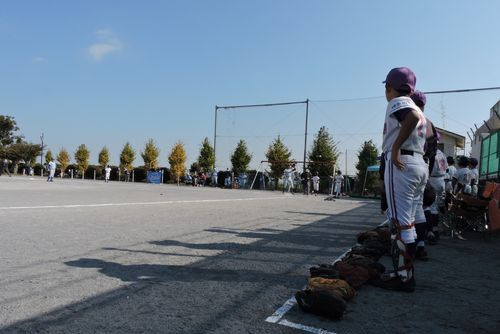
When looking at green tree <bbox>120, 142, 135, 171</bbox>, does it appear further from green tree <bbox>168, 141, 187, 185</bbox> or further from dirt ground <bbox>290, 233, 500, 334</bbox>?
dirt ground <bbox>290, 233, 500, 334</bbox>

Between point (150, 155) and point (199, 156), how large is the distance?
957 cm

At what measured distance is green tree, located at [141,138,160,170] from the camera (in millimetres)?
60531

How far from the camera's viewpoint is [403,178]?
13.1 ft

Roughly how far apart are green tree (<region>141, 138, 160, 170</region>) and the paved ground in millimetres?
54315

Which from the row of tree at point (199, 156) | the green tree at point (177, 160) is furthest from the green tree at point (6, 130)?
the green tree at point (177, 160)

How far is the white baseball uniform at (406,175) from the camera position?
3992 mm

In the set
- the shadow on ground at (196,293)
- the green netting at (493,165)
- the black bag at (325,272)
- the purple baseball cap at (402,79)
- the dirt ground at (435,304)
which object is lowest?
the dirt ground at (435,304)

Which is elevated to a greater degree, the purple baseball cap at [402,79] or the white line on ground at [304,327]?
the purple baseball cap at [402,79]

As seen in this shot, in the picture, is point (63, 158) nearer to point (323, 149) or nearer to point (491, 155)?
point (323, 149)

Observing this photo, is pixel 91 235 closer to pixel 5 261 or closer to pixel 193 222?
pixel 5 261

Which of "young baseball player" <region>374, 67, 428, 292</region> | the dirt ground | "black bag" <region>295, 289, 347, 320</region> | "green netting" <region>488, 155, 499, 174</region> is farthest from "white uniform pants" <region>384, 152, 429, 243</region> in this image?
"green netting" <region>488, 155, 499, 174</region>

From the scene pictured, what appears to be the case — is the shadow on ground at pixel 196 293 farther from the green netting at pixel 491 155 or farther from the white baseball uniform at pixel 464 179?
the green netting at pixel 491 155

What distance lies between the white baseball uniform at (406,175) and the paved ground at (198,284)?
27.7 inches

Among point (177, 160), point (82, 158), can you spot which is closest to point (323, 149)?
point (177, 160)
